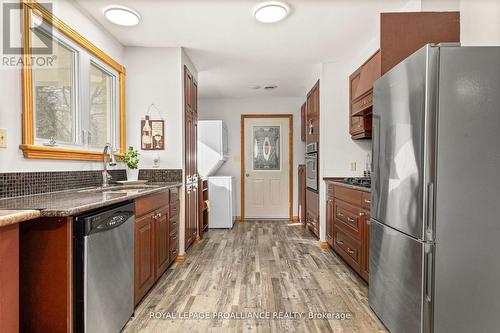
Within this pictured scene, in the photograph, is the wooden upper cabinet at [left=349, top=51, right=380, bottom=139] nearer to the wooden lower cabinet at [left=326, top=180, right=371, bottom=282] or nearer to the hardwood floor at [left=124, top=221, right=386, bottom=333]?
the wooden lower cabinet at [left=326, top=180, right=371, bottom=282]

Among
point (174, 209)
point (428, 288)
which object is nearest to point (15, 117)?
point (174, 209)

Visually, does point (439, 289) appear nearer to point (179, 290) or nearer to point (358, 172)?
point (179, 290)

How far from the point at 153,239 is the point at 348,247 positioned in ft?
6.16

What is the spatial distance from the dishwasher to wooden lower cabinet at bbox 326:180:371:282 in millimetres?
1866

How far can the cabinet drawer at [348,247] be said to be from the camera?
2.67 m

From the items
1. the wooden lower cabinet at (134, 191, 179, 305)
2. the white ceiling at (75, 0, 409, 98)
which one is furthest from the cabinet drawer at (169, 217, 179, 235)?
the white ceiling at (75, 0, 409, 98)

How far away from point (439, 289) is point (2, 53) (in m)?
2.77

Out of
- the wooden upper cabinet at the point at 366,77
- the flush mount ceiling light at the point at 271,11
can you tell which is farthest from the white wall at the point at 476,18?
the flush mount ceiling light at the point at 271,11

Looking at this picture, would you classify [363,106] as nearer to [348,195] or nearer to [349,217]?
[348,195]

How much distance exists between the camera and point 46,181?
2.07 m

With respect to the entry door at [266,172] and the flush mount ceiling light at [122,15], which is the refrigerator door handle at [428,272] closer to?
Answer: the flush mount ceiling light at [122,15]

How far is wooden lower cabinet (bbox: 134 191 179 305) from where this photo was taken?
211 cm

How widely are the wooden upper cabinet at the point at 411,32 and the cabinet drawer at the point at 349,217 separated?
1.30 m

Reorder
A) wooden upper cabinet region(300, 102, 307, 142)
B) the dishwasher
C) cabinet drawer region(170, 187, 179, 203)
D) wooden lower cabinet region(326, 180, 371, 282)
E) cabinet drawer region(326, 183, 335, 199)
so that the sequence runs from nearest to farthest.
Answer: the dishwasher → wooden lower cabinet region(326, 180, 371, 282) → cabinet drawer region(170, 187, 179, 203) → cabinet drawer region(326, 183, 335, 199) → wooden upper cabinet region(300, 102, 307, 142)
